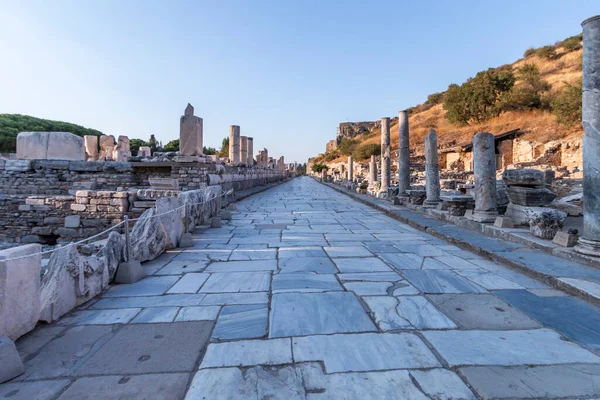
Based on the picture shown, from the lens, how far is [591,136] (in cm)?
437

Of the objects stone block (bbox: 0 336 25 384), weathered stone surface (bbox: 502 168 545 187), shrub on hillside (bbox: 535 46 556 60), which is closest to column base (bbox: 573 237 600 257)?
weathered stone surface (bbox: 502 168 545 187)

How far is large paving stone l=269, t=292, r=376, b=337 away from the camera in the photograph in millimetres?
2732

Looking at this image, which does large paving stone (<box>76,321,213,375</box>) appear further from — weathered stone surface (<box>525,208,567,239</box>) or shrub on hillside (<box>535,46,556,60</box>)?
shrub on hillside (<box>535,46,556,60</box>)

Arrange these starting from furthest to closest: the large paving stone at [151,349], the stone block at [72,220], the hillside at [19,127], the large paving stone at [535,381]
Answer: the hillside at [19,127] → the stone block at [72,220] → the large paving stone at [151,349] → the large paving stone at [535,381]

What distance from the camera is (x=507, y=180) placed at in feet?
22.7

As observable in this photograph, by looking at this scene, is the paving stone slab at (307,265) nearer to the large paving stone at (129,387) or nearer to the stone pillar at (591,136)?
the large paving stone at (129,387)

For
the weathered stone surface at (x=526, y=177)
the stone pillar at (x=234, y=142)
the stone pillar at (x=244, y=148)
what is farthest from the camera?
the stone pillar at (x=244, y=148)

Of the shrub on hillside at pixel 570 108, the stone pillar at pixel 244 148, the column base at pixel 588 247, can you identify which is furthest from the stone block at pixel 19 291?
the shrub on hillside at pixel 570 108

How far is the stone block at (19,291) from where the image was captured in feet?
7.77

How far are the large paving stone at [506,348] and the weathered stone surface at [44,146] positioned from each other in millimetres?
13475

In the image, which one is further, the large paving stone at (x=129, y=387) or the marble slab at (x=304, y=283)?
the marble slab at (x=304, y=283)

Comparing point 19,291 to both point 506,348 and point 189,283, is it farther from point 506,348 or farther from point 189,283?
point 506,348

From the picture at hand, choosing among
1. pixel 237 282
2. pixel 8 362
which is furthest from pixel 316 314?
pixel 8 362

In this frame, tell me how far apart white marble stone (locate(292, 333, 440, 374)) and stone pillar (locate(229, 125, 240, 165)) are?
712 inches
